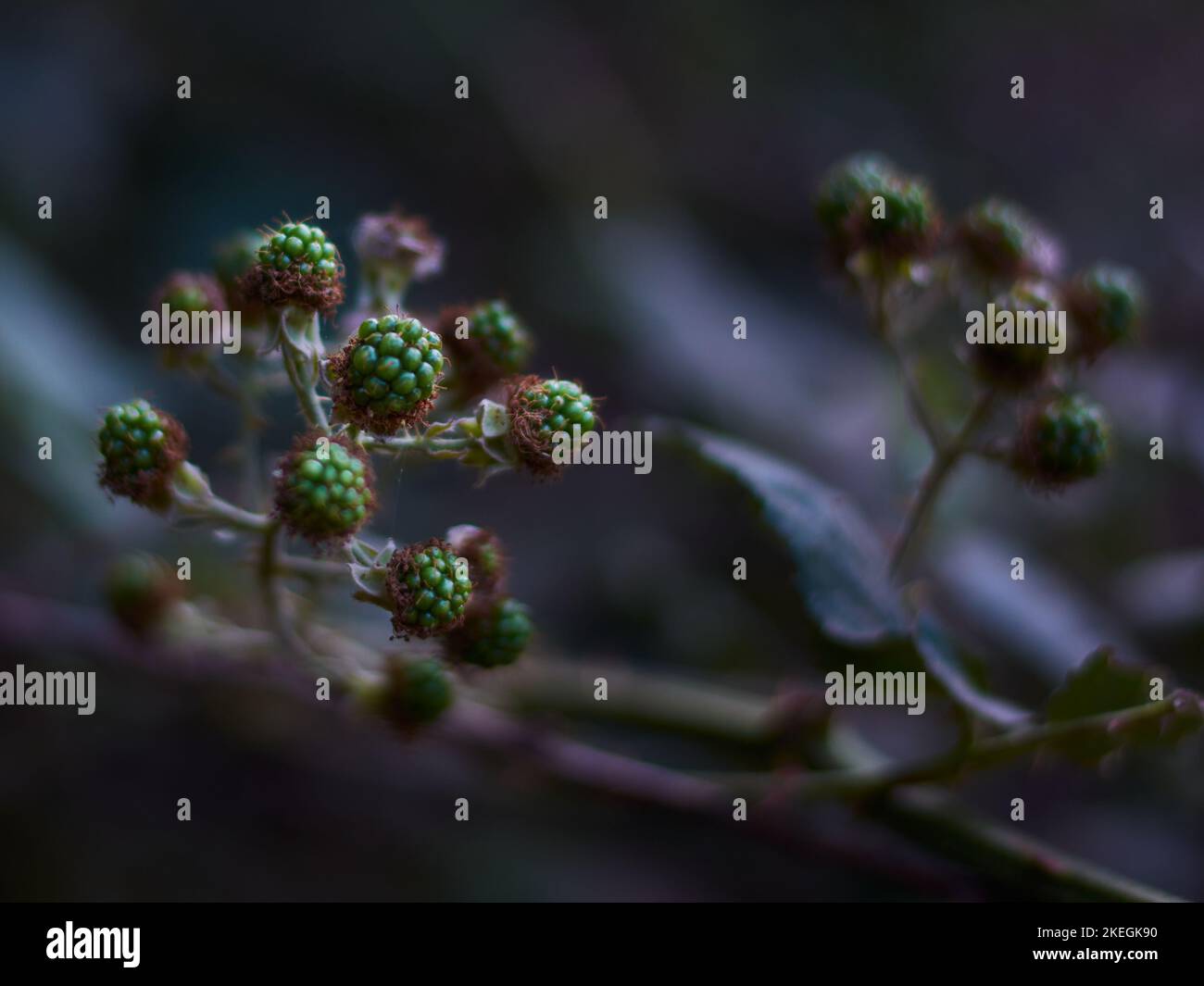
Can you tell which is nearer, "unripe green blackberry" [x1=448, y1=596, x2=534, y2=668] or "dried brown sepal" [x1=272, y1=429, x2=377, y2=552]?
"dried brown sepal" [x1=272, y1=429, x2=377, y2=552]

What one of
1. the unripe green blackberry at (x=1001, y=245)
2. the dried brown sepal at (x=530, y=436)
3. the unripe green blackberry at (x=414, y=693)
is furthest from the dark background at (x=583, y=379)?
the unripe green blackberry at (x=1001, y=245)

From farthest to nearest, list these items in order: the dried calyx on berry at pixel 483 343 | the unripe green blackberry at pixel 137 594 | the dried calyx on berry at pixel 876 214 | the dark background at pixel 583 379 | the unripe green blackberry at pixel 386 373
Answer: the dark background at pixel 583 379, the unripe green blackberry at pixel 137 594, the dried calyx on berry at pixel 876 214, the dried calyx on berry at pixel 483 343, the unripe green blackberry at pixel 386 373

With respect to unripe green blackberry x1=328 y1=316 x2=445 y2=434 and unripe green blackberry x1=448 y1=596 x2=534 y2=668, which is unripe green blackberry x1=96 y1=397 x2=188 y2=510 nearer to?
unripe green blackberry x1=328 y1=316 x2=445 y2=434

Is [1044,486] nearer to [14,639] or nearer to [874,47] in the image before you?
[14,639]

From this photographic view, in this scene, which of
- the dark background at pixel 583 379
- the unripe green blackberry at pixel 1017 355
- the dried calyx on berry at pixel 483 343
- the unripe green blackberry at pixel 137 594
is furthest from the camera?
the dark background at pixel 583 379

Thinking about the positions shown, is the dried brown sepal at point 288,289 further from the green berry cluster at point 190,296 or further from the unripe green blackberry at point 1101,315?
the unripe green blackberry at point 1101,315

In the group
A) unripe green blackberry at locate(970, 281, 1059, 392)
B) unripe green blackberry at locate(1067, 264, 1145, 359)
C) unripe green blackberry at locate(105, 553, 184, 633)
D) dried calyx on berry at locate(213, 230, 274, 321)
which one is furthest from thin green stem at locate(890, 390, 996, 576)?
unripe green blackberry at locate(105, 553, 184, 633)

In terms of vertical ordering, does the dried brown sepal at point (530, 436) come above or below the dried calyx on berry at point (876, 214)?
below
